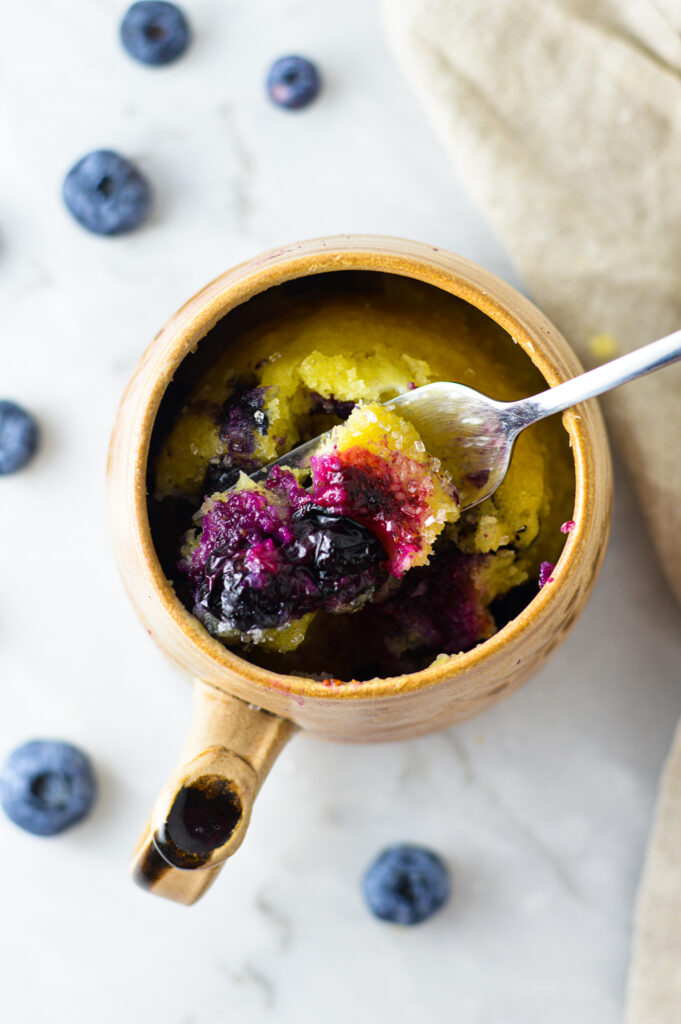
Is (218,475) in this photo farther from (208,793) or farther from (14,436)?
(14,436)

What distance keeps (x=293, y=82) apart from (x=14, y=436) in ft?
1.99

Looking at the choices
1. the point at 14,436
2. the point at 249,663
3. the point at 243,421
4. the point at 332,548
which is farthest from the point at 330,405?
the point at 14,436

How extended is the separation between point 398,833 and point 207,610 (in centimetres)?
60

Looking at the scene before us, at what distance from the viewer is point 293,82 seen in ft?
4.39

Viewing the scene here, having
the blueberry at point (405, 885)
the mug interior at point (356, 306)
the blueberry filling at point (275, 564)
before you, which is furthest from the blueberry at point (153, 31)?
the blueberry at point (405, 885)

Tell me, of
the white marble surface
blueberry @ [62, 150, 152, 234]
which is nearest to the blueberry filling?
the white marble surface

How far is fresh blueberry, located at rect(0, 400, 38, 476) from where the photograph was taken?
1325mm

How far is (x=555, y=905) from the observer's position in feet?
4.50

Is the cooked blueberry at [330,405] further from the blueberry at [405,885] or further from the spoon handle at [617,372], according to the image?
the blueberry at [405,885]

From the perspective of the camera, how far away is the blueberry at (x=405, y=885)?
4.30ft

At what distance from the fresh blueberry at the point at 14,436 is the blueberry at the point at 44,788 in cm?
38

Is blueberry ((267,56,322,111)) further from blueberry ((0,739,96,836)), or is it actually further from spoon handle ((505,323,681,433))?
blueberry ((0,739,96,836))

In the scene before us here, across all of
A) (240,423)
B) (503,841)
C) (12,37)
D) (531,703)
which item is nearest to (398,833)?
(503,841)

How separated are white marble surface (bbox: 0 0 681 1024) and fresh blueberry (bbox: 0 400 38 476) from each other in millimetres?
28
